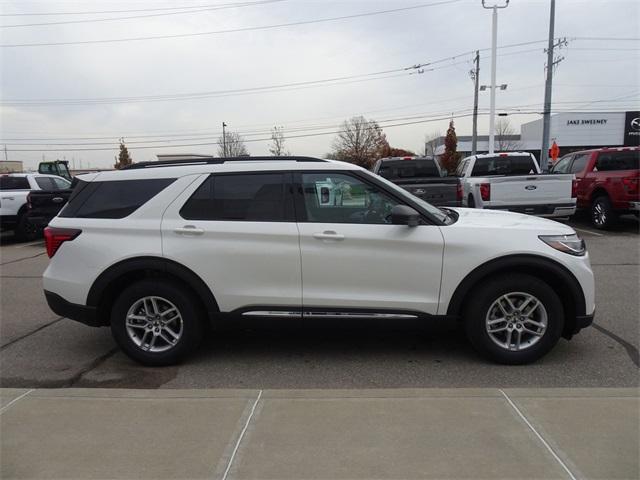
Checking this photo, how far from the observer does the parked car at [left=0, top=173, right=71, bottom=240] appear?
41.8ft

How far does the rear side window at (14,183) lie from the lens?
43.0ft

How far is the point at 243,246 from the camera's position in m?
4.18

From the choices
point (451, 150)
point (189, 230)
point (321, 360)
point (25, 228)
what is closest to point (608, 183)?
point (321, 360)

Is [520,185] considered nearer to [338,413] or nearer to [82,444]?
[338,413]

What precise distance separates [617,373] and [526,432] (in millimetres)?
1553

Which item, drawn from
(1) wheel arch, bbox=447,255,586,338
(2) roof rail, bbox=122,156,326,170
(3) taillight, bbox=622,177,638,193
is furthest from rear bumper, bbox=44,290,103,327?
(3) taillight, bbox=622,177,638,193

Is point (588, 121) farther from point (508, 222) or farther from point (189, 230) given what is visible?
point (189, 230)

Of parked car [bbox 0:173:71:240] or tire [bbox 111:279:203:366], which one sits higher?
parked car [bbox 0:173:71:240]

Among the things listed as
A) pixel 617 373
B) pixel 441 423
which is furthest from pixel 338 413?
pixel 617 373

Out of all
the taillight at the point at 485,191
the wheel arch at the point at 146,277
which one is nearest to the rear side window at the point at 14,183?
the wheel arch at the point at 146,277

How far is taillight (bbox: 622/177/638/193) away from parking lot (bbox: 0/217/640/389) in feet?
21.4

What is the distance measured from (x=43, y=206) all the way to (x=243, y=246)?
A: 10652 millimetres

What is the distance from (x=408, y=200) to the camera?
4.20m

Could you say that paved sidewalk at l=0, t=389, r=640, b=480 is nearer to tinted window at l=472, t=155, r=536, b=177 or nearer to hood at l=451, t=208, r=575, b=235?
hood at l=451, t=208, r=575, b=235
